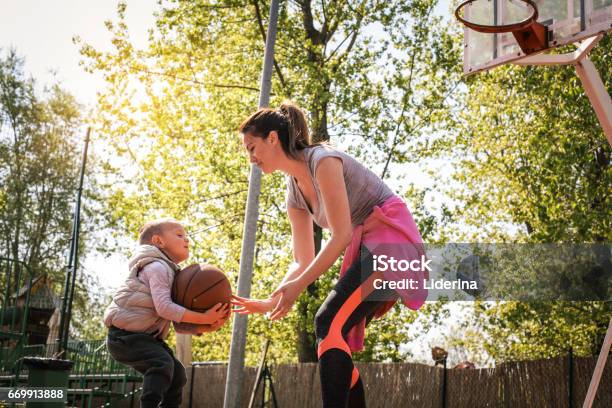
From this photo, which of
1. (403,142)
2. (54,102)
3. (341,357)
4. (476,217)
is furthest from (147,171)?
(341,357)

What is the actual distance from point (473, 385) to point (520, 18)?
7778mm

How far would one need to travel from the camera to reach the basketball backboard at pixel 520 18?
19.2ft

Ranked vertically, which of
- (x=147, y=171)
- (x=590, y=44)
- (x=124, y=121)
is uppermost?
(x=124, y=121)

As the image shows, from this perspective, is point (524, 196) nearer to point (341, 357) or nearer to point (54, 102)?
point (341, 357)

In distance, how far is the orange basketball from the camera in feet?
15.0

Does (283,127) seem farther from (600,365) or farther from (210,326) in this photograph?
(600,365)

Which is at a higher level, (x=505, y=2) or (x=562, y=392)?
(x=505, y=2)

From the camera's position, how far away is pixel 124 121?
19922 millimetres

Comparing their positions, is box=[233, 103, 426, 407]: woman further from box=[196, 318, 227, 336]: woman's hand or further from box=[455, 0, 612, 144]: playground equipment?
box=[455, 0, 612, 144]: playground equipment

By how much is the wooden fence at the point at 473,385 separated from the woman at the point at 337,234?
8.52 meters

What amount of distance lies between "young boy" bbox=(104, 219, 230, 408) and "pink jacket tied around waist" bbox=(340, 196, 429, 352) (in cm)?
117

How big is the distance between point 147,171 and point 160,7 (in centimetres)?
415

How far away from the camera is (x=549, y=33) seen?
607 cm

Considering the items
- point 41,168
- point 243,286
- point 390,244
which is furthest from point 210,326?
point 41,168
